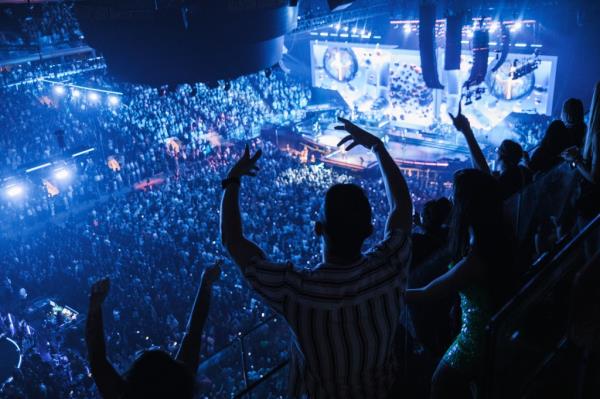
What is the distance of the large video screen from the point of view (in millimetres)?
15055

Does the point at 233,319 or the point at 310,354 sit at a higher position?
the point at 310,354

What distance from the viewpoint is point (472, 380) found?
1770 millimetres

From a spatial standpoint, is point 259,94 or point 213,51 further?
point 259,94

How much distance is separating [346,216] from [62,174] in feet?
50.2

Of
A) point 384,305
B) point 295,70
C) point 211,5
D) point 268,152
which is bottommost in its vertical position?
point 268,152

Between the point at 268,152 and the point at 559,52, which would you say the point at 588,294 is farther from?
the point at 559,52

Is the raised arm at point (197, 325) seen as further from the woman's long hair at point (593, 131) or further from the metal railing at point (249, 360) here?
the woman's long hair at point (593, 131)

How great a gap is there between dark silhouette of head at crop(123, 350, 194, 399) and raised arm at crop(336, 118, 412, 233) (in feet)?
2.46

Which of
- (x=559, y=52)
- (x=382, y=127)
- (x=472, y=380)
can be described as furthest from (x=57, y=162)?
(x=559, y=52)

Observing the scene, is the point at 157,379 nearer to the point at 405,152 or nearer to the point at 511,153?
the point at 511,153

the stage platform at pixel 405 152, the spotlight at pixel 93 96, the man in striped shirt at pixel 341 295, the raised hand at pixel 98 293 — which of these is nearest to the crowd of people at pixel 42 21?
the spotlight at pixel 93 96

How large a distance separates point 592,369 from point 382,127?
16871mm

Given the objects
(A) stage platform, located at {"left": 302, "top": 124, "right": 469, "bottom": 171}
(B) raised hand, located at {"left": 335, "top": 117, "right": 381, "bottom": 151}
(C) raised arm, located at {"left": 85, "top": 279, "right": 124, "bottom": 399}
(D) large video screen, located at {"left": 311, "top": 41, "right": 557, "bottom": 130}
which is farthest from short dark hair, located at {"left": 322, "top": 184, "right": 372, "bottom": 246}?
(A) stage platform, located at {"left": 302, "top": 124, "right": 469, "bottom": 171}

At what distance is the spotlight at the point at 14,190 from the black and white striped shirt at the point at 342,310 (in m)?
14.1
